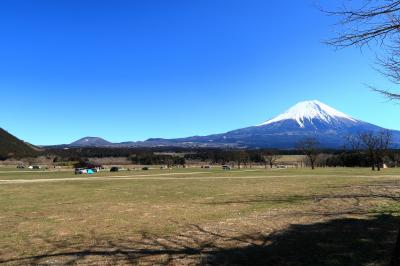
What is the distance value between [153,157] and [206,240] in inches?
7064

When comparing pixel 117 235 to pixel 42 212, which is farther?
pixel 42 212

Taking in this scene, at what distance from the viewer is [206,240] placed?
39.4 feet

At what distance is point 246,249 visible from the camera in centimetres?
1070

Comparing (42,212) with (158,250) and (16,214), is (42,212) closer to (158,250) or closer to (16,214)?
(16,214)

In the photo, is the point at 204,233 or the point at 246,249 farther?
the point at 204,233

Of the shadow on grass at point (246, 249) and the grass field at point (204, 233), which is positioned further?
the grass field at point (204, 233)

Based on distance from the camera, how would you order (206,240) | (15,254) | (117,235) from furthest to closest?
(117,235)
(206,240)
(15,254)

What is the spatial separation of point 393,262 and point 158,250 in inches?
213

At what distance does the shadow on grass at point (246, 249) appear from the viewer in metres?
9.66

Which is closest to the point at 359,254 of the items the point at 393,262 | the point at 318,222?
the point at 393,262

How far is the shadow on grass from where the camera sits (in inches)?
380

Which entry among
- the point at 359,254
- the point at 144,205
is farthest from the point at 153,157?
the point at 359,254

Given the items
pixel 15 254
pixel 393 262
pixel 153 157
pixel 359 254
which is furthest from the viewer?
pixel 153 157

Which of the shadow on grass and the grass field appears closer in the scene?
the shadow on grass
